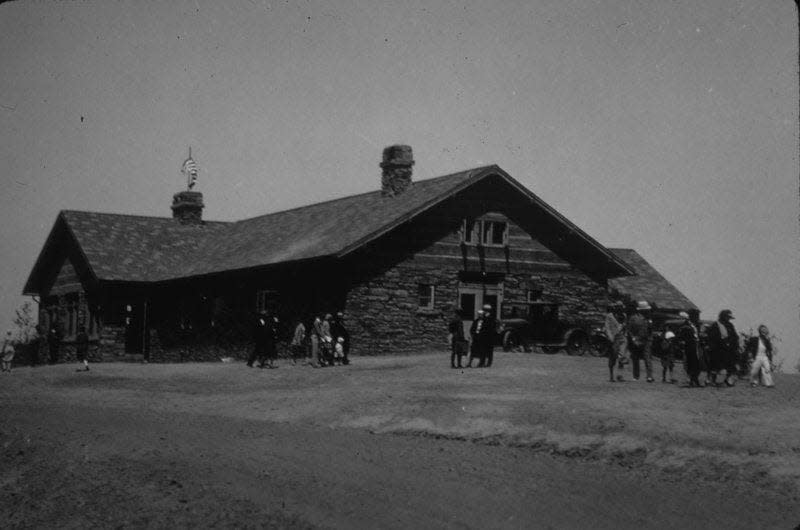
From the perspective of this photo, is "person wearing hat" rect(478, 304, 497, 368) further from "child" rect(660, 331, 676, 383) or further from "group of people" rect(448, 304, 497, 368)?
"child" rect(660, 331, 676, 383)

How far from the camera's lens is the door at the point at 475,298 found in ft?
116

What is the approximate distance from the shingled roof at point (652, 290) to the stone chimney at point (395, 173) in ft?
34.6

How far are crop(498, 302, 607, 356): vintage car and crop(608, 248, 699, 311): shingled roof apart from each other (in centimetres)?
1136

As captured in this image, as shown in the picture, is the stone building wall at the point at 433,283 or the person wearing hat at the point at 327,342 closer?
the person wearing hat at the point at 327,342

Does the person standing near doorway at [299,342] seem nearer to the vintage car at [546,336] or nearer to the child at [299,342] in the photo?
the child at [299,342]

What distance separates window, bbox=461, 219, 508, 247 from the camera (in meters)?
35.6

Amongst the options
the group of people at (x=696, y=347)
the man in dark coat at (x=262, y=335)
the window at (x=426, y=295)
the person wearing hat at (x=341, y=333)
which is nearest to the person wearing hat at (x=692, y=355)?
the group of people at (x=696, y=347)

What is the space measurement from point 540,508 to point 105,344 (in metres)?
32.6

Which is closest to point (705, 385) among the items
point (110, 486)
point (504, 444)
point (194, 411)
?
point (504, 444)

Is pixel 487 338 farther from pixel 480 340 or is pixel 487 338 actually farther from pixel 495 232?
pixel 495 232

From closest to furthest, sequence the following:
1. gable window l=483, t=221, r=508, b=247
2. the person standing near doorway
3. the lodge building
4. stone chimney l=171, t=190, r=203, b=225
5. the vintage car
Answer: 1. the person standing near doorway
2. the vintage car
3. the lodge building
4. gable window l=483, t=221, r=508, b=247
5. stone chimney l=171, t=190, r=203, b=225

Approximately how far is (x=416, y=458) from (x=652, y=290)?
3316cm

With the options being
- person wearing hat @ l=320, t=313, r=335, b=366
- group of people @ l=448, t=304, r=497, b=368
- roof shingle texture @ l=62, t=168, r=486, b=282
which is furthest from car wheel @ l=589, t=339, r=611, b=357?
person wearing hat @ l=320, t=313, r=335, b=366

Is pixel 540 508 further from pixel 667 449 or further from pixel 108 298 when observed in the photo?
pixel 108 298
